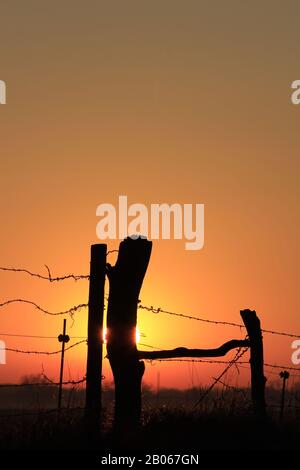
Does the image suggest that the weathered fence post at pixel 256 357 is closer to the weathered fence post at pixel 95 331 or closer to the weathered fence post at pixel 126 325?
the weathered fence post at pixel 126 325

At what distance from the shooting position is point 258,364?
45.3 ft

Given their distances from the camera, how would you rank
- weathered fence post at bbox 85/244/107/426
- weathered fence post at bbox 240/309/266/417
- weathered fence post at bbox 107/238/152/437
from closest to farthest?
weathered fence post at bbox 85/244/107/426 < weathered fence post at bbox 107/238/152/437 < weathered fence post at bbox 240/309/266/417

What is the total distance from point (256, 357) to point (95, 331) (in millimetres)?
3429

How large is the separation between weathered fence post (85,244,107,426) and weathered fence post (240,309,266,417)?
311 cm

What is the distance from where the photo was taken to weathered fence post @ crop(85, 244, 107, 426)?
11.3 metres

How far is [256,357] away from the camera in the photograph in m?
Answer: 13.8

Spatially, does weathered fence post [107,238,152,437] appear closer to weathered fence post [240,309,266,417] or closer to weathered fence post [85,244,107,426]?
weathered fence post [85,244,107,426]

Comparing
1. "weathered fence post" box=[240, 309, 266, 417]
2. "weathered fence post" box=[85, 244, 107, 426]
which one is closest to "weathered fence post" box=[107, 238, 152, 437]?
"weathered fence post" box=[85, 244, 107, 426]

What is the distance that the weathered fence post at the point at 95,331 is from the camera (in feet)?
37.1

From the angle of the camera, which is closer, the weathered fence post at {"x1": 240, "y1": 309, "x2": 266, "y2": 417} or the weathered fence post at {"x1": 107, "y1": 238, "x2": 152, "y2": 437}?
the weathered fence post at {"x1": 107, "y1": 238, "x2": 152, "y2": 437}

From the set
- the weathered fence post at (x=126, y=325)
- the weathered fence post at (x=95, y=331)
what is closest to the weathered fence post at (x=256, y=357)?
the weathered fence post at (x=126, y=325)

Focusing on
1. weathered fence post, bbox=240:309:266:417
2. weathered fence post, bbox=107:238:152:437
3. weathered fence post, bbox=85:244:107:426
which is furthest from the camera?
weathered fence post, bbox=240:309:266:417

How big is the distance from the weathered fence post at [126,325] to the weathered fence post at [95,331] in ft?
1.14

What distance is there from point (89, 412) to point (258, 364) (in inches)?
147
